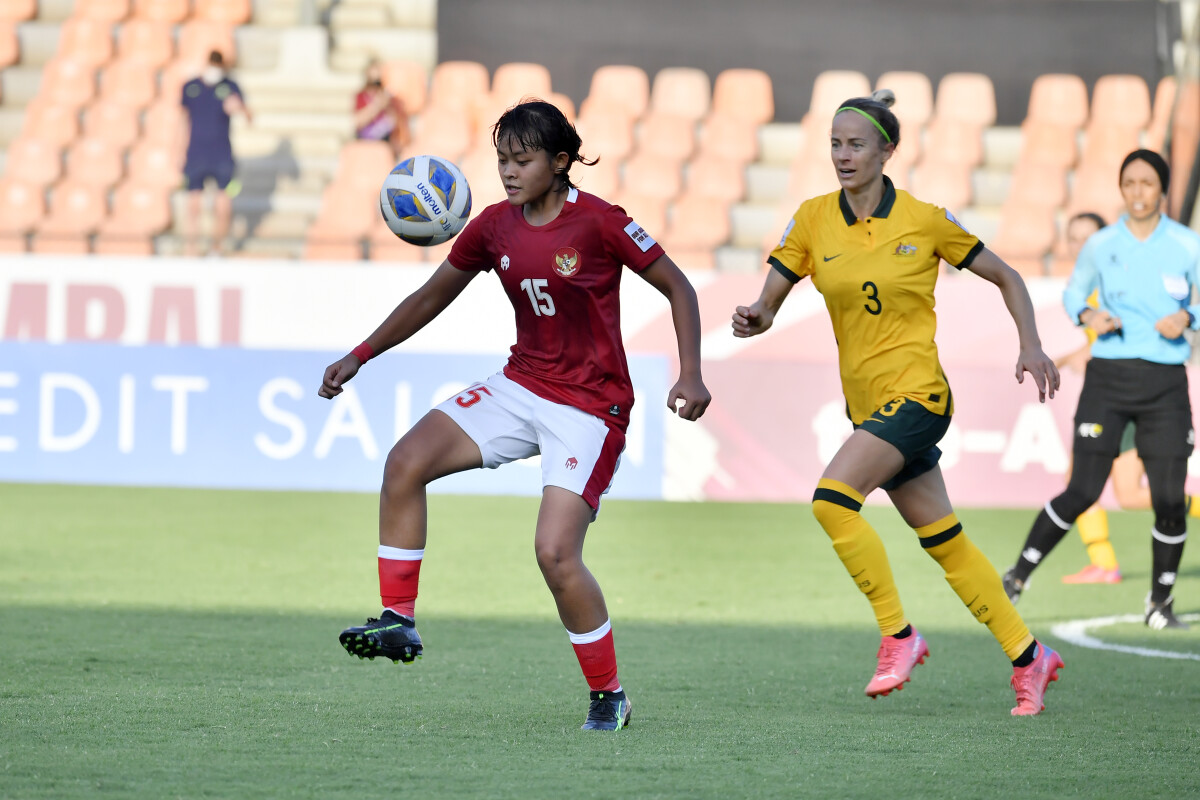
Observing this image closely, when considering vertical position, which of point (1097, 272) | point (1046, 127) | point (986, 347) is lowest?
point (986, 347)

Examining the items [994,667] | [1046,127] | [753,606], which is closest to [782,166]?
[1046,127]

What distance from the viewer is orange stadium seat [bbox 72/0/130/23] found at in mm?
18469

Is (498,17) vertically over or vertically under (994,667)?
over

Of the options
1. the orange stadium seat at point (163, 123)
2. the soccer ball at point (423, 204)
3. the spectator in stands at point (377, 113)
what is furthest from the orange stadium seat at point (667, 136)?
the soccer ball at point (423, 204)

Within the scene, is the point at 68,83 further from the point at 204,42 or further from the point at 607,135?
the point at 607,135

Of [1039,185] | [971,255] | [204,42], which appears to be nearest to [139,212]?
[204,42]

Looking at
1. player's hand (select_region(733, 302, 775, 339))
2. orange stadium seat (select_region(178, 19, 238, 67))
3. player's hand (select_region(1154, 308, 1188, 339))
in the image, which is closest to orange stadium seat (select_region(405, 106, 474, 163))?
orange stadium seat (select_region(178, 19, 238, 67))

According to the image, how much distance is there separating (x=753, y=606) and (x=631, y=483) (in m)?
4.53

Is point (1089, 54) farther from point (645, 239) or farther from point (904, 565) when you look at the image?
point (645, 239)

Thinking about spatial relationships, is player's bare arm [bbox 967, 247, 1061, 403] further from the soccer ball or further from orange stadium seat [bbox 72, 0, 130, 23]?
orange stadium seat [bbox 72, 0, 130, 23]

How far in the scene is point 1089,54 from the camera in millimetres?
17359

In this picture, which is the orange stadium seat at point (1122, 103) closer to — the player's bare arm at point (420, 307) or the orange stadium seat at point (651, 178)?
the orange stadium seat at point (651, 178)

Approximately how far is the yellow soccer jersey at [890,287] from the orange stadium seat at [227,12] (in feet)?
47.6

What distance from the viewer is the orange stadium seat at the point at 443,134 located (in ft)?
54.2
